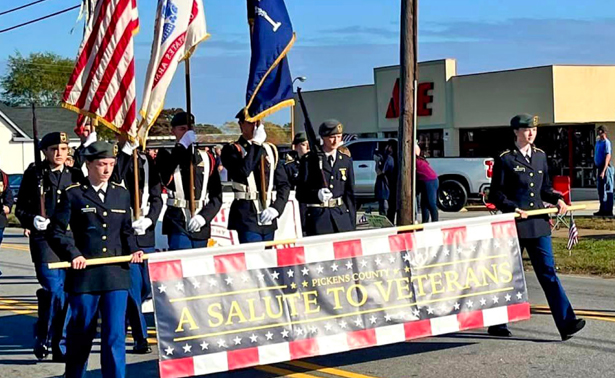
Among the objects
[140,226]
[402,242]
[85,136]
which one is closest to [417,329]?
[402,242]

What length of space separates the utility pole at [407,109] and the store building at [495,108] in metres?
16.8

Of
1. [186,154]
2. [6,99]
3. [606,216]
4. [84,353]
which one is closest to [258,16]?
[186,154]

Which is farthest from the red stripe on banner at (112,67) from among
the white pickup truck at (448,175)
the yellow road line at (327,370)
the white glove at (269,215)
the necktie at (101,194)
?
the white pickup truck at (448,175)

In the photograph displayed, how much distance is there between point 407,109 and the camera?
13836 millimetres

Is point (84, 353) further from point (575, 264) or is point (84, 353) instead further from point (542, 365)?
point (575, 264)

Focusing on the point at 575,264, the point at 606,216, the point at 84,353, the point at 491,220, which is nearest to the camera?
the point at 84,353

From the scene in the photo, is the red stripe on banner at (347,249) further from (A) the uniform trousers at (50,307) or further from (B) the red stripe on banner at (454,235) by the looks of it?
(A) the uniform trousers at (50,307)

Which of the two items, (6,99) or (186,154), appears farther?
(6,99)

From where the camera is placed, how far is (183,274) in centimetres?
690

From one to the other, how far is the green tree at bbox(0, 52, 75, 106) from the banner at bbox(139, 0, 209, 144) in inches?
3120

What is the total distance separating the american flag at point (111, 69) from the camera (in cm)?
895

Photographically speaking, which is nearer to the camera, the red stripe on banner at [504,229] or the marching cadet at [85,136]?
the red stripe on banner at [504,229]

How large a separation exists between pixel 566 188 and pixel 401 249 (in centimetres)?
985

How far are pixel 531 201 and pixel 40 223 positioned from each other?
4414mm
